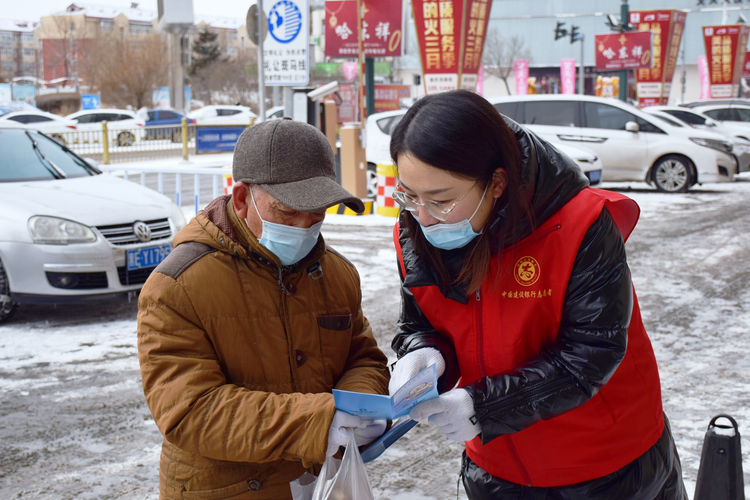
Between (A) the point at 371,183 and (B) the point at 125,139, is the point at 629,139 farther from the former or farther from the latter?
(B) the point at 125,139

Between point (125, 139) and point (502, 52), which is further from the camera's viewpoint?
point (502, 52)

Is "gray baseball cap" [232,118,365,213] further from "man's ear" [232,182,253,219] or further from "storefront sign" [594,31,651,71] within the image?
"storefront sign" [594,31,651,71]

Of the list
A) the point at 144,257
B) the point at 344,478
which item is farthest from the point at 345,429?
the point at 144,257

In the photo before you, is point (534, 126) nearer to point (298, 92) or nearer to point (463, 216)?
point (298, 92)

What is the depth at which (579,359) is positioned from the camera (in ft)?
5.11

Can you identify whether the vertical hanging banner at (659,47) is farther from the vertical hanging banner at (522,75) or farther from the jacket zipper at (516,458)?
the jacket zipper at (516,458)

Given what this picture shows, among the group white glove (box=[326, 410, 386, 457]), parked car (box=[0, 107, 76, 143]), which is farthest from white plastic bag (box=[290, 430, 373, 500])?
parked car (box=[0, 107, 76, 143])

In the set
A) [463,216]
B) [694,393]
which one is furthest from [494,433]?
[694,393]

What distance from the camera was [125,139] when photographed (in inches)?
880

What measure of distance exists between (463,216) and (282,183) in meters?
0.47

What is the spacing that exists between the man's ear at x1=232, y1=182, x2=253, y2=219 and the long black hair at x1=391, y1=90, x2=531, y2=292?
45cm

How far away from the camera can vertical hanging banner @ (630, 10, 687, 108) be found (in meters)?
25.8

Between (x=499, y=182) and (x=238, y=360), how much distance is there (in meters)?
0.79

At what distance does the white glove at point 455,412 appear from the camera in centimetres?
159
